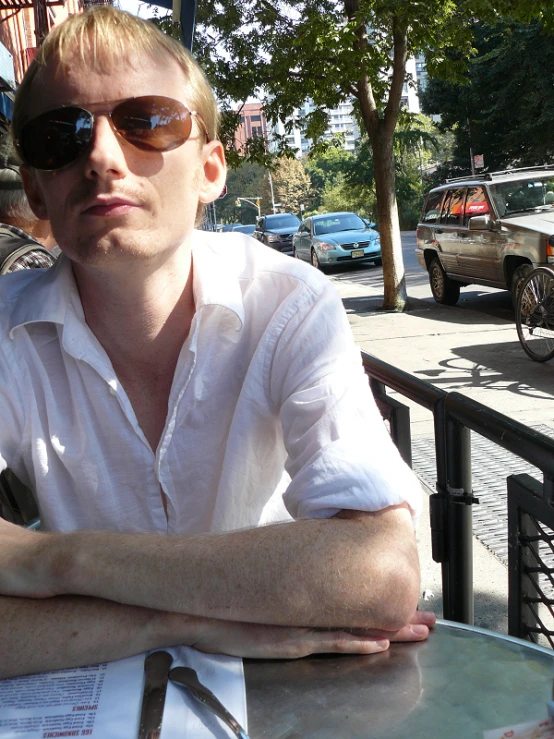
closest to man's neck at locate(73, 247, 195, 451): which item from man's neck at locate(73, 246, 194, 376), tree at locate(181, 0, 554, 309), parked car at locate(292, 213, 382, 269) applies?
man's neck at locate(73, 246, 194, 376)

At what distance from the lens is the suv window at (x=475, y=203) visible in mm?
12170

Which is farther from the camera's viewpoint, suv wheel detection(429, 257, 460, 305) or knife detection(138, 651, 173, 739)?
suv wheel detection(429, 257, 460, 305)

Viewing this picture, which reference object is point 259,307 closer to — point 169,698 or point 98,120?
point 98,120

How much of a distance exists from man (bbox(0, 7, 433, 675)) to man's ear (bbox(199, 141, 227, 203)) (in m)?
0.02

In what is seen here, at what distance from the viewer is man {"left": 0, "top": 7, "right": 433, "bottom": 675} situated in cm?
166

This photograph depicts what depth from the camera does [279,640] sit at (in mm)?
1340

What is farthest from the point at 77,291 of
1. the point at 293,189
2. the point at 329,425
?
the point at 293,189

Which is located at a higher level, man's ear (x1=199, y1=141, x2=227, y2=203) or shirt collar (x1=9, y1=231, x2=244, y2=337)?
man's ear (x1=199, y1=141, x2=227, y2=203)

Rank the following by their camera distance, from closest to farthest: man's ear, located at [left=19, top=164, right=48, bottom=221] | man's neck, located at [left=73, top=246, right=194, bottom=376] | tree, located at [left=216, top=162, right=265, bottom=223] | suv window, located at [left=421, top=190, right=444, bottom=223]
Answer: man's neck, located at [left=73, top=246, right=194, bottom=376]
man's ear, located at [left=19, top=164, right=48, bottom=221]
suv window, located at [left=421, top=190, right=444, bottom=223]
tree, located at [left=216, top=162, right=265, bottom=223]

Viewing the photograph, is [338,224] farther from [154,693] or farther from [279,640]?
[154,693]

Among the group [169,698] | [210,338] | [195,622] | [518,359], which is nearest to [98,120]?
[210,338]

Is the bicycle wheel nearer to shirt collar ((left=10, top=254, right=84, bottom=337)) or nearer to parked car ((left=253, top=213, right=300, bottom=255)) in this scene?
shirt collar ((left=10, top=254, right=84, bottom=337))

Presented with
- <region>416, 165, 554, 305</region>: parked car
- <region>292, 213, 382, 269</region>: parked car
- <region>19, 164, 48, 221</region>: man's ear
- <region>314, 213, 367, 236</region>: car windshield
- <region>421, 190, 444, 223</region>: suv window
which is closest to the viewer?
<region>19, 164, 48, 221</region>: man's ear

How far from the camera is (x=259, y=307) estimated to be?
1.93 meters
